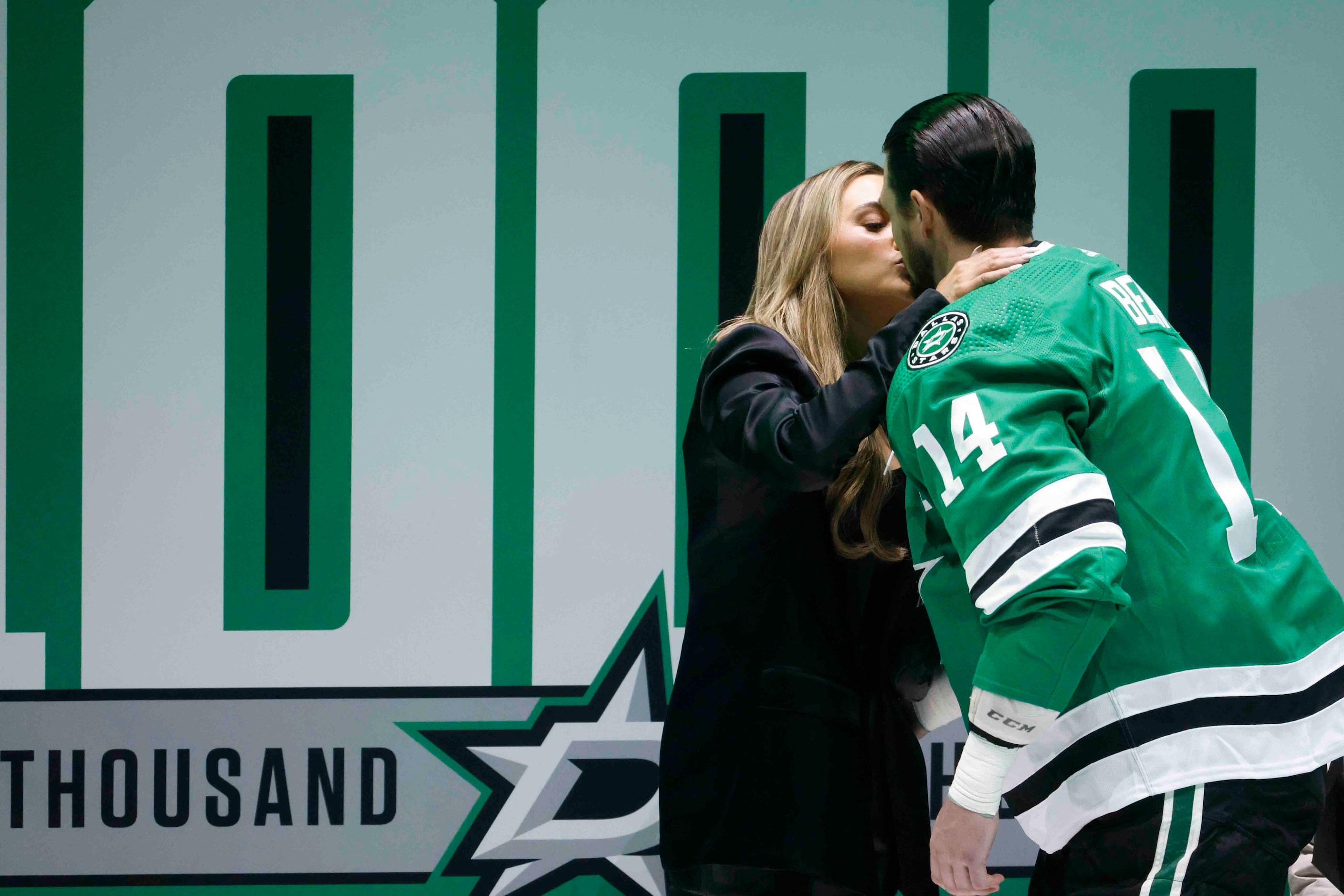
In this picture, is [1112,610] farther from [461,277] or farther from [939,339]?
[461,277]

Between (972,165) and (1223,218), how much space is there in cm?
158

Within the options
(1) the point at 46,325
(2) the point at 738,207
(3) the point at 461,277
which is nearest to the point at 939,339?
(2) the point at 738,207

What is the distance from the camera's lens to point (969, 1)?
2.30 meters

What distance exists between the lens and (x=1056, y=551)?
0.85m

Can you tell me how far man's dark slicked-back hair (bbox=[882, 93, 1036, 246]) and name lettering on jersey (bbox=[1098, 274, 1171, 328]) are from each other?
0.13 metres

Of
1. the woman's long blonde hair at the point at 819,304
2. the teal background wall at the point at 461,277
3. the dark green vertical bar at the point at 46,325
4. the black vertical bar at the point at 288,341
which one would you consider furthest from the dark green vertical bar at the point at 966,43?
the dark green vertical bar at the point at 46,325

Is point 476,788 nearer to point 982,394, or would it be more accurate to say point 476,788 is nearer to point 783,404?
point 783,404

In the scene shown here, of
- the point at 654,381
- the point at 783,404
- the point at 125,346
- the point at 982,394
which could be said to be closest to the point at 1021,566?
the point at 982,394

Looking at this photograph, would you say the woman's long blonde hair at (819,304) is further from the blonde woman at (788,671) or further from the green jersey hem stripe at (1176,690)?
the green jersey hem stripe at (1176,690)

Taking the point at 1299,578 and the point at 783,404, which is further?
the point at 783,404

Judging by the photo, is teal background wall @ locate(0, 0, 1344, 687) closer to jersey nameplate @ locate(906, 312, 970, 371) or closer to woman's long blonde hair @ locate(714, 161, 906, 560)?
woman's long blonde hair @ locate(714, 161, 906, 560)

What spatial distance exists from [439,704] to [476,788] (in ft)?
0.67

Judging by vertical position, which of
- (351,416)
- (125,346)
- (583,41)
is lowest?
(351,416)

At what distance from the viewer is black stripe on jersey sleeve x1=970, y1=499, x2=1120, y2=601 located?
33.5 inches
